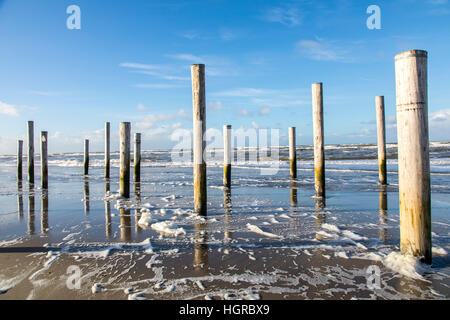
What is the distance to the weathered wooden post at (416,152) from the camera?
3322 millimetres

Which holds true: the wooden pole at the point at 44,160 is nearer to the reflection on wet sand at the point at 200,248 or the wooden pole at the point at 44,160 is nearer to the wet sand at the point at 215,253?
the wet sand at the point at 215,253

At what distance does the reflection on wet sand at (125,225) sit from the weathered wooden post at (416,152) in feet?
12.7

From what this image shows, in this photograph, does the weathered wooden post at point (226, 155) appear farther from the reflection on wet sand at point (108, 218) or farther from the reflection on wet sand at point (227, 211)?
the reflection on wet sand at point (108, 218)

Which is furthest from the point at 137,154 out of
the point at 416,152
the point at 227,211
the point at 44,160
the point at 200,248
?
the point at 416,152

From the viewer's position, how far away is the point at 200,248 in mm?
4184

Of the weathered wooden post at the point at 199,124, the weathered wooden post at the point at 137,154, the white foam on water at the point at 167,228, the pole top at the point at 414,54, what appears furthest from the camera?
the weathered wooden post at the point at 137,154

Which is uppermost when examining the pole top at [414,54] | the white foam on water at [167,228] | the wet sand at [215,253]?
the pole top at [414,54]

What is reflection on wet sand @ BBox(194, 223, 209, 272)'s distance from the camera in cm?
355

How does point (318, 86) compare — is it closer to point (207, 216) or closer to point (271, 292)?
point (207, 216)

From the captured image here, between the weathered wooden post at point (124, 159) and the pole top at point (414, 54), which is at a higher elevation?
the pole top at point (414, 54)

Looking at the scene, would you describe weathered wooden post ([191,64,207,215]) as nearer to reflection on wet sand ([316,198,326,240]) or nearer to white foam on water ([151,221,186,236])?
white foam on water ([151,221,186,236])

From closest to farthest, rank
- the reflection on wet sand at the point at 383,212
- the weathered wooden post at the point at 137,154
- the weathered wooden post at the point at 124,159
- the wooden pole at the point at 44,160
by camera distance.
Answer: the reflection on wet sand at the point at 383,212 → the weathered wooden post at the point at 124,159 → the wooden pole at the point at 44,160 → the weathered wooden post at the point at 137,154

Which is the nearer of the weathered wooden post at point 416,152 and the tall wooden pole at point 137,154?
the weathered wooden post at point 416,152

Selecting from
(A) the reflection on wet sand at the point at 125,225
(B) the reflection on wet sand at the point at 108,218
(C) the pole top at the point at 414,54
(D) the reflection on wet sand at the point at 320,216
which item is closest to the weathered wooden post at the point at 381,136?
(D) the reflection on wet sand at the point at 320,216
